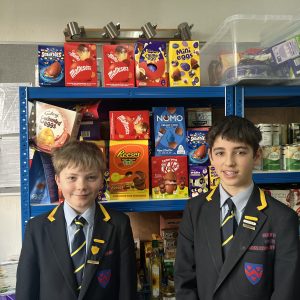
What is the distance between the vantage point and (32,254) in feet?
4.24

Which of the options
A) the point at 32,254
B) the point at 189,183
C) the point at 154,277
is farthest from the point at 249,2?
the point at 32,254

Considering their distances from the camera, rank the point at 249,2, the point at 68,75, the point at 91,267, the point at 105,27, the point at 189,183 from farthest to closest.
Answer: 1. the point at 249,2
2. the point at 105,27
3. the point at 189,183
4. the point at 68,75
5. the point at 91,267

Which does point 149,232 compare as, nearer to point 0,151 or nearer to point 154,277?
point 154,277

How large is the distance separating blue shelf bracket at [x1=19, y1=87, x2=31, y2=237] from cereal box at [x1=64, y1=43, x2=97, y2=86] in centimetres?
21

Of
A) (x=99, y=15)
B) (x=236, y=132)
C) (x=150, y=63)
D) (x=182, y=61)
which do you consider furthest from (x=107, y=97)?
(x=99, y=15)

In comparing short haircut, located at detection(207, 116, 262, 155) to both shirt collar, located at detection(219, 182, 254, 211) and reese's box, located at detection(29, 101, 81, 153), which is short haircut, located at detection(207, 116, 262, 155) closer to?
shirt collar, located at detection(219, 182, 254, 211)

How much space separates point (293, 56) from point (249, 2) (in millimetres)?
846

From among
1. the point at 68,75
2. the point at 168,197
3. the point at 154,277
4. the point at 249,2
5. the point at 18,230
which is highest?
the point at 249,2

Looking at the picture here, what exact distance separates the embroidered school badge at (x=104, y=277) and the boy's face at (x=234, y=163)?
58 cm

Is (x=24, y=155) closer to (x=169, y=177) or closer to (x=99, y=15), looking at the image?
(x=169, y=177)

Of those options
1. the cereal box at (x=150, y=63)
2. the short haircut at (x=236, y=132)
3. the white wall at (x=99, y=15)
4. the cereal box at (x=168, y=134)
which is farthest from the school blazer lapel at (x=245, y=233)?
the white wall at (x=99, y=15)

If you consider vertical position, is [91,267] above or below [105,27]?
below

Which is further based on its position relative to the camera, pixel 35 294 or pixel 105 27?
pixel 105 27

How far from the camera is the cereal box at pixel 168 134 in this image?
63.9 inches
